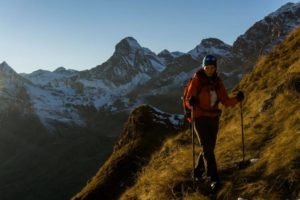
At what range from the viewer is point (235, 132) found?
16047 mm

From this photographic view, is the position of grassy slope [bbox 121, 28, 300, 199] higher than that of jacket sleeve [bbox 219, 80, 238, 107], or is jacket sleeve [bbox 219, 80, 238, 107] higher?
jacket sleeve [bbox 219, 80, 238, 107]

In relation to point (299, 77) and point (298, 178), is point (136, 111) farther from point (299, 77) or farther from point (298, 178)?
point (298, 178)

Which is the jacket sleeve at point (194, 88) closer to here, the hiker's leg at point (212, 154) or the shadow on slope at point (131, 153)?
the hiker's leg at point (212, 154)

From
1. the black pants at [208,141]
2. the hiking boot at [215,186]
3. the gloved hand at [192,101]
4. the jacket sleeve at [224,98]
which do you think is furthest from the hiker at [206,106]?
the hiking boot at [215,186]

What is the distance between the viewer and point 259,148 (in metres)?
13.5

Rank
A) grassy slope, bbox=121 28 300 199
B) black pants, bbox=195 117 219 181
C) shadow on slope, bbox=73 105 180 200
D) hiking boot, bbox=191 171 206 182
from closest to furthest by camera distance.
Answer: grassy slope, bbox=121 28 300 199, black pants, bbox=195 117 219 181, hiking boot, bbox=191 171 206 182, shadow on slope, bbox=73 105 180 200

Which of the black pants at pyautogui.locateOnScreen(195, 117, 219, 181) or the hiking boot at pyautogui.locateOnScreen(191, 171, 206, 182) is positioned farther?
the hiking boot at pyautogui.locateOnScreen(191, 171, 206, 182)

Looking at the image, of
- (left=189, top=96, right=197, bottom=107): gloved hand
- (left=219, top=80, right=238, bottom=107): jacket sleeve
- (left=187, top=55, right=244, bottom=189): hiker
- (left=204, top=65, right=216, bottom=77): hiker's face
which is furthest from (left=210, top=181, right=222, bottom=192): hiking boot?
(left=204, top=65, right=216, bottom=77): hiker's face

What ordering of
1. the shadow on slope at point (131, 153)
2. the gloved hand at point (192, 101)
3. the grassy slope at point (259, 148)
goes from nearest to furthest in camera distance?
the grassy slope at point (259, 148) → the gloved hand at point (192, 101) → the shadow on slope at point (131, 153)

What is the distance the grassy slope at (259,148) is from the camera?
10852 millimetres

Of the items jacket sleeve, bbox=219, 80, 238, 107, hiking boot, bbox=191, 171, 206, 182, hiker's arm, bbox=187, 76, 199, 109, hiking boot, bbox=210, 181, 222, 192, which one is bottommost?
hiking boot, bbox=210, 181, 222, 192

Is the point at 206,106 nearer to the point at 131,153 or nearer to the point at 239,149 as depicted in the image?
the point at 239,149

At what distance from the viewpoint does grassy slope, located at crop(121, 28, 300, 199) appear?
10852 mm

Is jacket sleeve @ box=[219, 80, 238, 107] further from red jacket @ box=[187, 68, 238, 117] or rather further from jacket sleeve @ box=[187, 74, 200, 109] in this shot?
jacket sleeve @ box=[187, 74, 200, 109]
